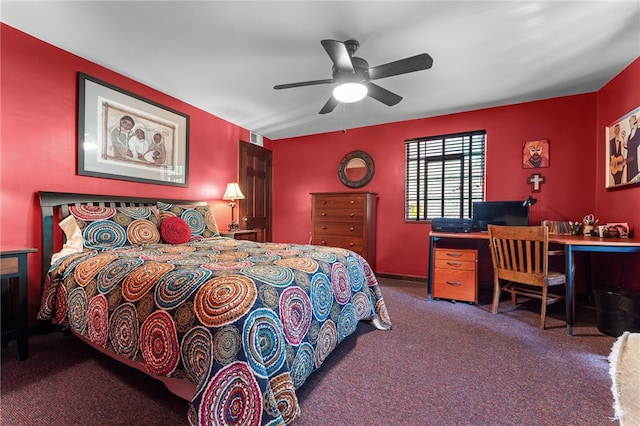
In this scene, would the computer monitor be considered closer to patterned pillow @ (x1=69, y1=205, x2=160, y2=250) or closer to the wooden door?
the wooden door

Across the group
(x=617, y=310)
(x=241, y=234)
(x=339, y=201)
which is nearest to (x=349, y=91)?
(x=339, y=201)

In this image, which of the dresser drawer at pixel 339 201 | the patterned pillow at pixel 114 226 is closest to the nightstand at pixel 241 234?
the patterned pillow at pixel 114 226

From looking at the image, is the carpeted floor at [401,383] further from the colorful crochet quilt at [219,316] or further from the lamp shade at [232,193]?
the lamp shade at [232,193]

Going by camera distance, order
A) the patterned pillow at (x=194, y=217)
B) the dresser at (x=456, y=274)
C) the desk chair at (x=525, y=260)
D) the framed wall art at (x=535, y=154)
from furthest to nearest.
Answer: the framed wall art at (x=535, y=154), the dresser at (x=456, y=274), the patterned pillow at (x=194, y=217), the desk chair at (x=525, y=260)

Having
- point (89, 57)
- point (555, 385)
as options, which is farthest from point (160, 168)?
point (555, 385)

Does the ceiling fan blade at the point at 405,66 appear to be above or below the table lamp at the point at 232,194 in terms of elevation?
above

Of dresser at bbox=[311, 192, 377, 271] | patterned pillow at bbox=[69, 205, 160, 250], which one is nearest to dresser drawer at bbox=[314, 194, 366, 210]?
dresser at bbox=[311, 192, 377, 271]

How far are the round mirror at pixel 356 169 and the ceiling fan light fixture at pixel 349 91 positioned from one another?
2004 millimetres

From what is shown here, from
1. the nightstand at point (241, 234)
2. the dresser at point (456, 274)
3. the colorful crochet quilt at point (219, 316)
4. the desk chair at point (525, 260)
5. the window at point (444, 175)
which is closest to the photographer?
the colorful crochet quilt at point (219, 316)

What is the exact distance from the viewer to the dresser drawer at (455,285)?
117 inches

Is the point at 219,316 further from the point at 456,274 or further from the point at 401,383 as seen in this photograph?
the point at 456,274

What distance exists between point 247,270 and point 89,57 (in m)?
2.68

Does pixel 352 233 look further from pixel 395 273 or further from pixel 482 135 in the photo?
pixel 482 135

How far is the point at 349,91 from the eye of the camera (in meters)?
2.30
